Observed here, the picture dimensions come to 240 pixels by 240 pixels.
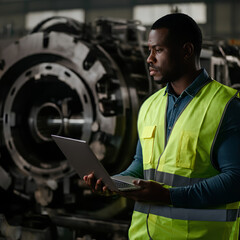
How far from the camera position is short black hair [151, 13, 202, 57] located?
218cm

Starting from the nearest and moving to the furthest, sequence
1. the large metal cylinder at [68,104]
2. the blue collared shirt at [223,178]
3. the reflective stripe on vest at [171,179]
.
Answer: the blue collared shirt at [223,178] < the reflective stripe on vest at [171,179] < the large metal cylinder at [68,104]

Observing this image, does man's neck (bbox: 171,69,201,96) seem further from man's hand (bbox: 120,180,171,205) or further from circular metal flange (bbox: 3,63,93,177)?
circular metal flange (bbox: 3,63,93,177)

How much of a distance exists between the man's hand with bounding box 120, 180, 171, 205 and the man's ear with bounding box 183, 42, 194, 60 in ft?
1.78

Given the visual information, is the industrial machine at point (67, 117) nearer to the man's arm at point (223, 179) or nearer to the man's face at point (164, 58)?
the man's face at point (164, 58)

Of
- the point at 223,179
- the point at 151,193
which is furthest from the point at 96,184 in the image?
the point at 223,179

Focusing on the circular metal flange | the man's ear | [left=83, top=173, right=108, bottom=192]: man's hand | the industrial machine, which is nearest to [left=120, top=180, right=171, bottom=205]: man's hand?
[left=83, top=173, right=108, bottom=192]: man's hand

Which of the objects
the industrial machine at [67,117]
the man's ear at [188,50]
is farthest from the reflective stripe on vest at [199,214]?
the industrial machine at [67,117]

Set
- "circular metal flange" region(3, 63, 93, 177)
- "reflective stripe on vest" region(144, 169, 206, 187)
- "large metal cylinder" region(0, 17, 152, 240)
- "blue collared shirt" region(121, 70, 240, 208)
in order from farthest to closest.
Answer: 1. "circular metal flange" region(3, 63, 93, 177)
2. "large metal cylinder" region(0, 17, 152, 240)
3. "reflective stripe on vest" region(144, 169, 206, 187)
4. "blue collared shirt" region(121, 70, 240, 208)

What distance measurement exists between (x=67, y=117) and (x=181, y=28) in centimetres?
191

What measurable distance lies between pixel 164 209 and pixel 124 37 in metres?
2.37

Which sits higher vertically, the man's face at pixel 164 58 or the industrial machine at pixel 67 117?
the man's face at pixel 164 58

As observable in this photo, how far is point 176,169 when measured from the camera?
2.14m

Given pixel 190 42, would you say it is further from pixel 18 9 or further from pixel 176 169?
pixel 18 9

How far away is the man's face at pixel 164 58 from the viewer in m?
2.18
